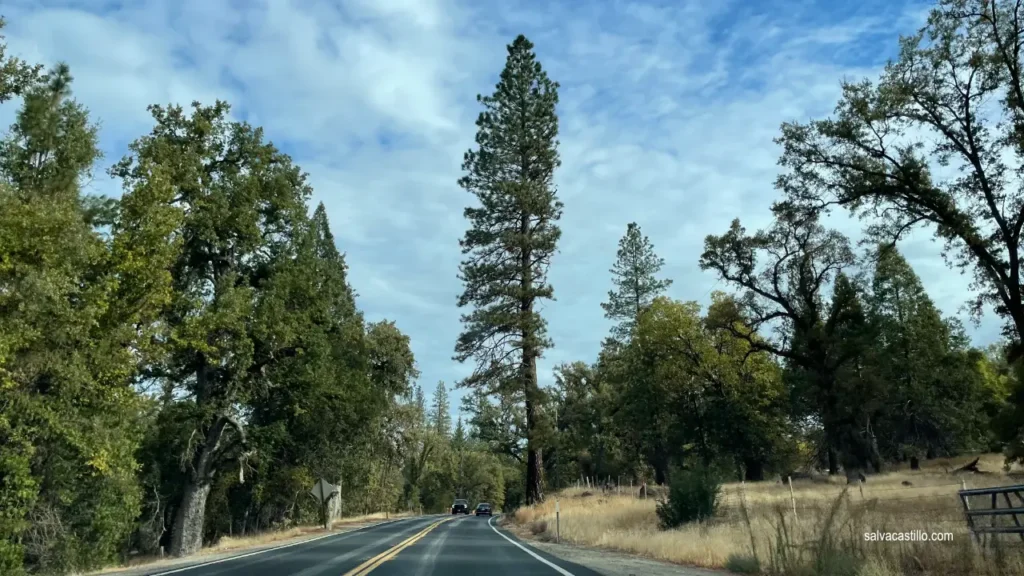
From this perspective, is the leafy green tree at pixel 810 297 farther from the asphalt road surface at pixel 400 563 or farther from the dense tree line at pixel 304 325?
the asphalt road surface at pixel 400 563

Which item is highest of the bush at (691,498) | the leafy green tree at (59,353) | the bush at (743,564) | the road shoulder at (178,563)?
the leafy green tree at (59,353)

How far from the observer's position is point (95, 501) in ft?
77.1

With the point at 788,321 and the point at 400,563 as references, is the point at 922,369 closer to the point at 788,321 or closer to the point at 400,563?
the point at 788,321

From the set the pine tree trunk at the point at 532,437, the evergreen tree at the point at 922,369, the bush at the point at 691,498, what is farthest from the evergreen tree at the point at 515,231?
the evergreen tree at the point at 922,369

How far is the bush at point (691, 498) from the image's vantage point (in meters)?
21.0

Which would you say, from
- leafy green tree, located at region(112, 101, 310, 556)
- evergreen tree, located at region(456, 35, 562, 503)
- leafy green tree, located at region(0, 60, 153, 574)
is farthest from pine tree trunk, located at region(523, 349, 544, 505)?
leafy green tree, located at region(0, 60, 153, 574)

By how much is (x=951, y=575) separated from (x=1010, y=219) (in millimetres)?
17847

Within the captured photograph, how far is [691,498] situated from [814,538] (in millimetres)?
9531

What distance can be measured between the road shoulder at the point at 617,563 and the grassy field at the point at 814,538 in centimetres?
57

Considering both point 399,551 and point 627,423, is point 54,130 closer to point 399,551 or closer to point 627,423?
point 399,551

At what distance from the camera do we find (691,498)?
21172mm

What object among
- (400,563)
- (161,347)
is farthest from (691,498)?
(161,347)

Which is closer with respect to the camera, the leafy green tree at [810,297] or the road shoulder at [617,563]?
the road shoulder at [617,563]

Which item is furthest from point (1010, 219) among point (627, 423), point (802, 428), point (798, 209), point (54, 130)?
point (802, 428)
